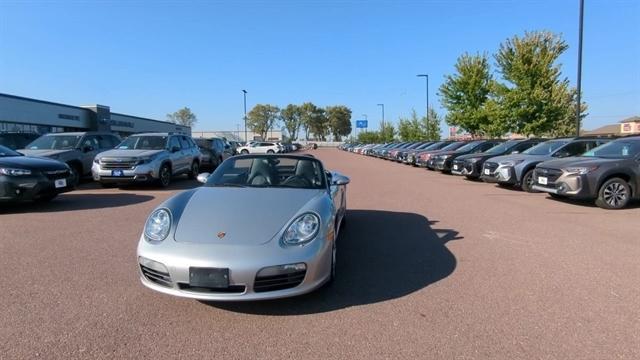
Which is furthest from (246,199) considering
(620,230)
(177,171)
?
(177,171)

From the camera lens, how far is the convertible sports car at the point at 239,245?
11.2 feet

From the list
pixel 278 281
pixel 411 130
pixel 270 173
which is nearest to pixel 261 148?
pixel 411 130

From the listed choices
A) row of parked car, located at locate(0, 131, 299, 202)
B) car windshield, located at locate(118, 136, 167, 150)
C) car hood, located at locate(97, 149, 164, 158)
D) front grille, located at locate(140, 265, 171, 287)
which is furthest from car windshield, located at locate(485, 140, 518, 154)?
front grille, located at locate(140, 265, 171, 287)

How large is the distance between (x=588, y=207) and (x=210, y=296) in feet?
29.2

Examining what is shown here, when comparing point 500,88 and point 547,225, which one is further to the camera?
point 500,88

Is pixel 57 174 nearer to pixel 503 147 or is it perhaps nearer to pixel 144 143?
pixel 144 143

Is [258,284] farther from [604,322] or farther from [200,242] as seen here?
[604,322]

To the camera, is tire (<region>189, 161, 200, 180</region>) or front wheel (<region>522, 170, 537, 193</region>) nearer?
front wheel (<region>522, 170, 537, 193</region>)

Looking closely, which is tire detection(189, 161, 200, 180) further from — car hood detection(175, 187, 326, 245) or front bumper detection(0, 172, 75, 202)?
car hood detection(175, 187, 326, 245)

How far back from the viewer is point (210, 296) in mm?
3398

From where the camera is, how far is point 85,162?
13.6m

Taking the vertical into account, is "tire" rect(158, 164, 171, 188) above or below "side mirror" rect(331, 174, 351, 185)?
below

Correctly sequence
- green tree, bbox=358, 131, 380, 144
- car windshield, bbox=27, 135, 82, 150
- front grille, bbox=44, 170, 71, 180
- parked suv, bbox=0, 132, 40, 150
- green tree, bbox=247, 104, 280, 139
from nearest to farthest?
front grille, bbox=44, 170, 71, 180 < car windshield, bbox=27, 135, 82, 150 < parked suv, bbox=0, 132, 40, 150 < green tree, bbox=358, 131, 380, 144 < green tree, bbox=247, 104, 280, 139

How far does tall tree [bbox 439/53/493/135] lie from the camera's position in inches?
1297
